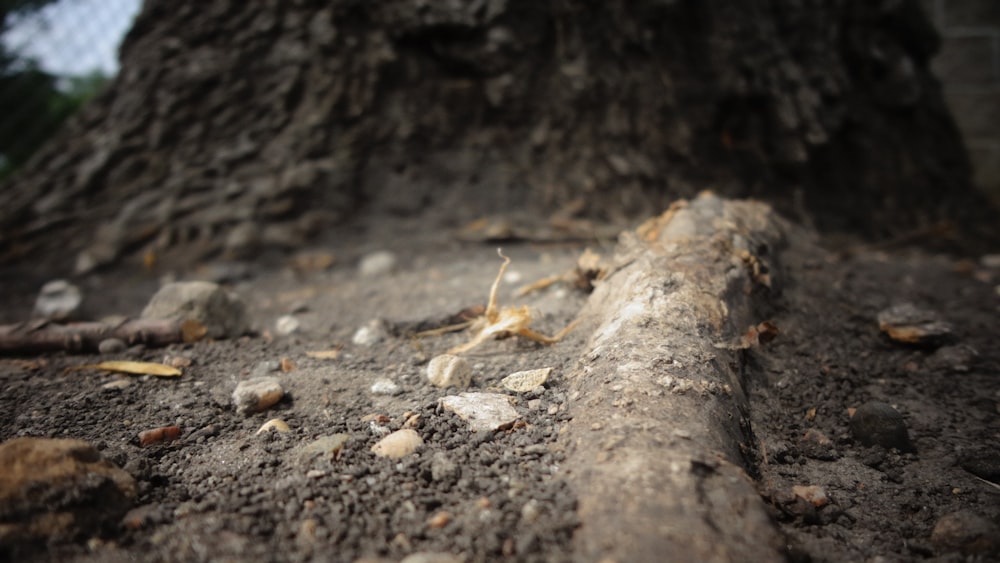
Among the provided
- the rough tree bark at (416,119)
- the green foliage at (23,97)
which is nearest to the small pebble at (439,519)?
the rough tree bark at (416,119)

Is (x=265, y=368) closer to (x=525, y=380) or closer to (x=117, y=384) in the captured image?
(x=117, y=384)

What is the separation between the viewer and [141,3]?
2812mm

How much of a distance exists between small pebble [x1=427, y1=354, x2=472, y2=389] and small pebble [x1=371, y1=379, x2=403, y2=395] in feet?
0.24

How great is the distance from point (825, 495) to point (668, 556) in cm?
45

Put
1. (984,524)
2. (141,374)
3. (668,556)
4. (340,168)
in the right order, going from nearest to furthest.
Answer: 1. (668,556)
2. (984,524)
3. (141,374)
4. (340,168)

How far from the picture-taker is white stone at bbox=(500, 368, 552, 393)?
1.19 m

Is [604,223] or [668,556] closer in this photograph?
[668,556]

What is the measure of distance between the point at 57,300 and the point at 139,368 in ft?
3.44

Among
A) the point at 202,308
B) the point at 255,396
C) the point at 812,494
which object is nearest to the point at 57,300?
the point at 202,308

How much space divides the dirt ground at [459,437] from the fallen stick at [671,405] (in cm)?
5

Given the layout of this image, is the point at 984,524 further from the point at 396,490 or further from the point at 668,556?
the point at 396,490

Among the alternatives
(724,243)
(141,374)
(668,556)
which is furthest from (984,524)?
(141,374)

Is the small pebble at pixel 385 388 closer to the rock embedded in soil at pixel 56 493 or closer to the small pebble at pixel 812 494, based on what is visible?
the rock embedded in soil at pixel 56 493

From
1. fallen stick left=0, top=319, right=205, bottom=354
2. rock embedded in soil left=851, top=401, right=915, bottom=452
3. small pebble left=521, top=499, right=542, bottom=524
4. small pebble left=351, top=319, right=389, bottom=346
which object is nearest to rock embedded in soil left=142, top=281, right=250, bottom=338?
fallen stick left=0, top=319, right=205, bottom=354
